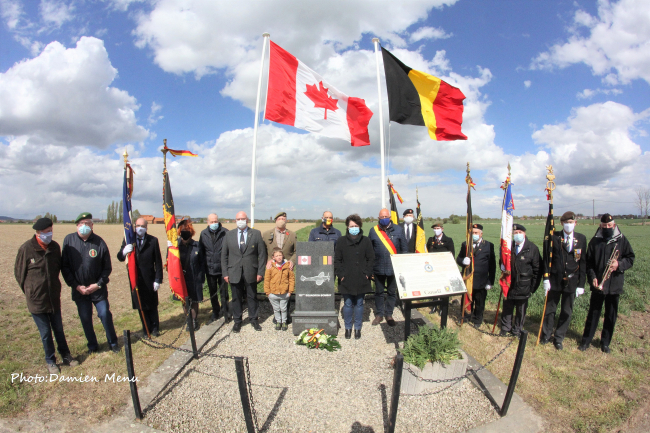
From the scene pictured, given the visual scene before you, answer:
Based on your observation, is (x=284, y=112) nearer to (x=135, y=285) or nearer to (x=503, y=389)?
(x=135, y=285)

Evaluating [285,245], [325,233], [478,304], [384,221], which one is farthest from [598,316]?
[285,245]

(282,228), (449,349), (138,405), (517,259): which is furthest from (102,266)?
(517,259)

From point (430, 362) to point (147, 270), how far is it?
549cm

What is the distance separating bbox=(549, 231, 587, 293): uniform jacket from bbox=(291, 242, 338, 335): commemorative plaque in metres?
4.17

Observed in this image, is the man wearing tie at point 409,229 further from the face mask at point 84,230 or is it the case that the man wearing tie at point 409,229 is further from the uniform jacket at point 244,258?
the face mask at point 84,230

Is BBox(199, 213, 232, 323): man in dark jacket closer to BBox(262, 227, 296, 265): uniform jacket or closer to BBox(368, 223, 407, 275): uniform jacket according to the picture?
BBox(262, 227, 296, 265): uniform jacket

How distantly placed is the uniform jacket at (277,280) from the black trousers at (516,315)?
437 centimetres

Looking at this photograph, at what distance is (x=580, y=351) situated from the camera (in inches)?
235

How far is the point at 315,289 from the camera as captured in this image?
22.6 ft

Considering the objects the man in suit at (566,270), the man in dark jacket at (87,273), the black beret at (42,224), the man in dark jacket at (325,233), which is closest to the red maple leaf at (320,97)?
the man in dark jacket at (325,233)

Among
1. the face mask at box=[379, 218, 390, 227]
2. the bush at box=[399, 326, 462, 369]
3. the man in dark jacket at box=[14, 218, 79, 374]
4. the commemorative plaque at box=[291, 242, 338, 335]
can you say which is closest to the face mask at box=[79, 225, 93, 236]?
the man in dark jacket at box=[14, 218, 79, 374]

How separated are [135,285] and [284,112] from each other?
536cm

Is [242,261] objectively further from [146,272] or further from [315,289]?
[146,272]

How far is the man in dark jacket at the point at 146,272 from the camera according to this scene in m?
6.49
